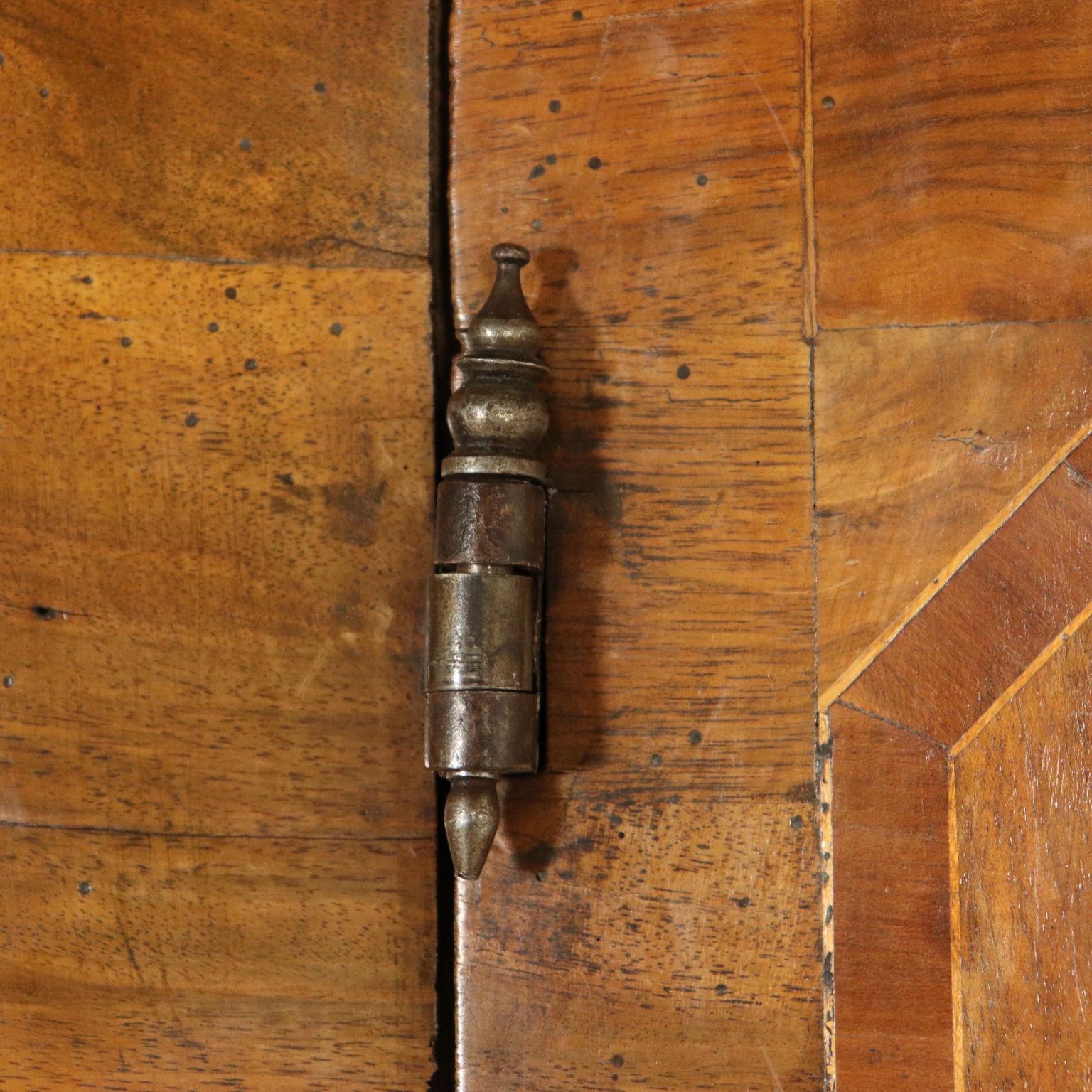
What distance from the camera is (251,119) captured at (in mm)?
837

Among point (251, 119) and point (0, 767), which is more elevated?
point (251, 119)

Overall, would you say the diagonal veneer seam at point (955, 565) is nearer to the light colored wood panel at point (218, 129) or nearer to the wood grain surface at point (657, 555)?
the wood grain surface at point (657, 555)

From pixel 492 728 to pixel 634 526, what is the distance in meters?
0.18

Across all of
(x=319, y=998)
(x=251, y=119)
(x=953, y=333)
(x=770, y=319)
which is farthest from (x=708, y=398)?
(x=319, y=998)

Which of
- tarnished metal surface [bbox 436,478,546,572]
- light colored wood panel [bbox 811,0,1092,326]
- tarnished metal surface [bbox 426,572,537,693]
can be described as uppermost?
light colored wood panel [bbox 811,0,1092,326]

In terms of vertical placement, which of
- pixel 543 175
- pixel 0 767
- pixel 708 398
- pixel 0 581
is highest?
pixel 543 175

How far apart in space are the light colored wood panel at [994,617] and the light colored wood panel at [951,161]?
0.14 metres

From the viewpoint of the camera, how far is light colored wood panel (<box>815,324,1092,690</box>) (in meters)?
0.79

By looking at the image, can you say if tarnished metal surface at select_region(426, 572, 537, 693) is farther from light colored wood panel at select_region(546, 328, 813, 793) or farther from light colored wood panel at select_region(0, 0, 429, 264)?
light colored wood panel at select_region(0, 0, 429, 264)

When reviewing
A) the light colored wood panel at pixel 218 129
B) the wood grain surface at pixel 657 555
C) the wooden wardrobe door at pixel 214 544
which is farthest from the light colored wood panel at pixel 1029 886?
the light colored wood panel at pixel 218 129

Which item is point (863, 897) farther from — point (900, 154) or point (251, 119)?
point (251, 119)

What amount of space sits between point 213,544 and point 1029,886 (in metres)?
0.60

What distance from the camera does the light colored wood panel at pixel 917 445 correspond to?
79 centimetres

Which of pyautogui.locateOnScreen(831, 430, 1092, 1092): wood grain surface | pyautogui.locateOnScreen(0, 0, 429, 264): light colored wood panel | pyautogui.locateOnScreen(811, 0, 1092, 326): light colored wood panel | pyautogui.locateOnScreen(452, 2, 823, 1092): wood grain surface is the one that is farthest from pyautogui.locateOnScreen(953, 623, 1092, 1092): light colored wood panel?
pyautogui.locateOnScreen(0, 0, 429, 264): light colored wood panel
